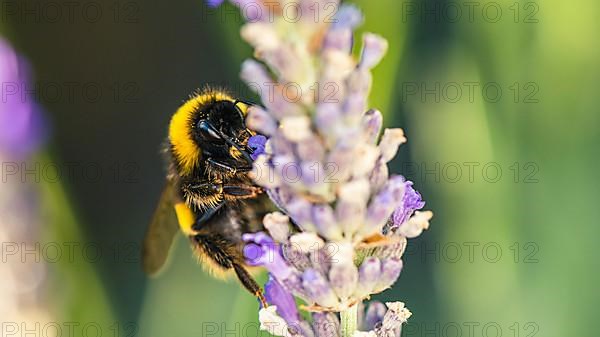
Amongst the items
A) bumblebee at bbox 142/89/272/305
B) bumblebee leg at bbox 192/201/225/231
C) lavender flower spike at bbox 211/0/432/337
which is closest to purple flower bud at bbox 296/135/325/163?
lavender flower spike at bbox 211/0/432/337

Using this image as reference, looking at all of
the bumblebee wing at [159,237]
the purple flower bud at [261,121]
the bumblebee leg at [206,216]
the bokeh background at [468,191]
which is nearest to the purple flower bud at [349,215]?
the purple flower bud at [261,121]

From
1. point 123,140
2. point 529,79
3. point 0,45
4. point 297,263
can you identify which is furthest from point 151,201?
point 297,263

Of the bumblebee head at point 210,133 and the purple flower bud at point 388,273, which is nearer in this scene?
the purple flower bud at point 388,273

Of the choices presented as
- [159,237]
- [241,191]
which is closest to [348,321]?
[241,191]

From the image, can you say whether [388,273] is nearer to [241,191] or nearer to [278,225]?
[278,225]

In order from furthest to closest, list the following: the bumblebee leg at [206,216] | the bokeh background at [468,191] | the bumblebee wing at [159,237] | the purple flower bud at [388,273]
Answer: the bokeh background at [468,191] → the bumblebee wing at [159,237] → the bumblebee leg at [206,216] → the purple flower bud at [388,273]

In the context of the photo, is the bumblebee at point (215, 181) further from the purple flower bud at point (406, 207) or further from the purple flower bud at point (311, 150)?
the purple flower bud at point (311, 150)

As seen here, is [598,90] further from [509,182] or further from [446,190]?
[446,190]
